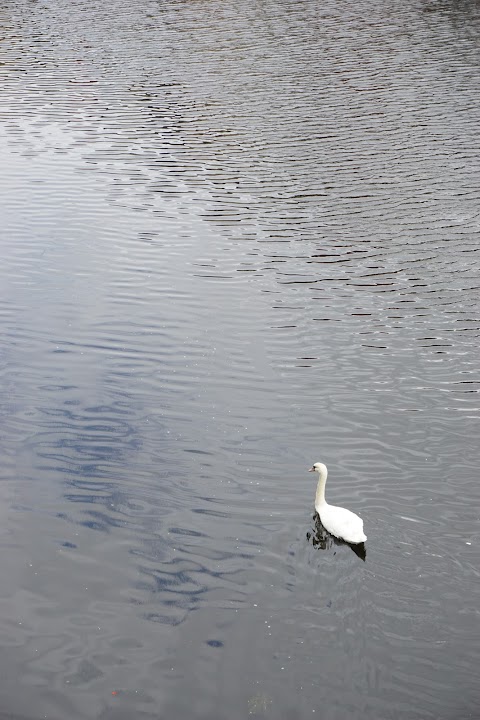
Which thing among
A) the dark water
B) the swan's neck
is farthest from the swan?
the dark water

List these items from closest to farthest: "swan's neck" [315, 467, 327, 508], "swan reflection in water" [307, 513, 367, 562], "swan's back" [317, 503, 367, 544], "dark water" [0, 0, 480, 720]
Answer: "dark water" [0, 0, 480, 720] < "swan's back" [317, 503, 367, 544] < "swan reflection in water" [307, 513, 367, 562] < "swan's neck" [315, 467, 327, 508]

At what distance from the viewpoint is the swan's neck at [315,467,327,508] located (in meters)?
11.2

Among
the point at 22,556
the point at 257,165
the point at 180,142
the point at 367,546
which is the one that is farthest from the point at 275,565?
the point at 180,142

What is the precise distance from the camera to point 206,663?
30.3 feet

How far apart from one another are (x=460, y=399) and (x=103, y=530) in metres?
5.91

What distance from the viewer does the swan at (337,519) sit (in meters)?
10.5

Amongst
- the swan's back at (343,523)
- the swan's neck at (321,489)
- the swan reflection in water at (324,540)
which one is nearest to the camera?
the swan's back at (343,523)

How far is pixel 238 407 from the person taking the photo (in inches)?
544

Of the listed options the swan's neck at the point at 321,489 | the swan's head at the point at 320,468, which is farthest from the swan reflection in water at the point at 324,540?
the swan's head at the point at 320,468

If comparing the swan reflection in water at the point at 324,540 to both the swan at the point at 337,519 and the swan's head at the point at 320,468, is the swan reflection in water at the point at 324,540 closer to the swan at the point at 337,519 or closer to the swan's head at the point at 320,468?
the swan at the point at 337,519

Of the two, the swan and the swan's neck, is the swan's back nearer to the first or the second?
the swan

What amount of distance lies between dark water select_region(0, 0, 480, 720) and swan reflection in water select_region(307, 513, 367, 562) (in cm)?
6

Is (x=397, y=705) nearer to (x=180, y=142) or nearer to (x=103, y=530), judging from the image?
(x=103, y=530)

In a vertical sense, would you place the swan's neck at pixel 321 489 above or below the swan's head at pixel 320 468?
below
